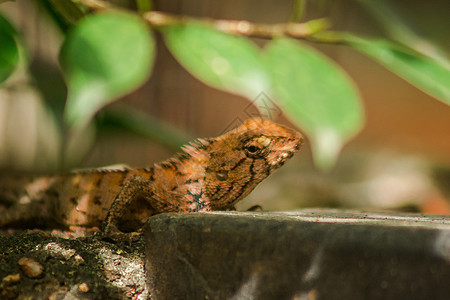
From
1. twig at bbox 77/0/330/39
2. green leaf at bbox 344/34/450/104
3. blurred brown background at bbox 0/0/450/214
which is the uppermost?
twig at bbox 77/0/330/39

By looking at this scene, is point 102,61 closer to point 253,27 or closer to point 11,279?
point 11,279

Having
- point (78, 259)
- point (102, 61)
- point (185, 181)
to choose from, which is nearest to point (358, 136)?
point (185, 181)

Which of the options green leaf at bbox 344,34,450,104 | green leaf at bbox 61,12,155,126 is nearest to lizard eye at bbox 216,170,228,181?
green leaf at bbox 61,12,155,126

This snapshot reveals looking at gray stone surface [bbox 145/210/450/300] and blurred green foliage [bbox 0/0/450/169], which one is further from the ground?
blurred green foliage [bbox 0/0/450/169]

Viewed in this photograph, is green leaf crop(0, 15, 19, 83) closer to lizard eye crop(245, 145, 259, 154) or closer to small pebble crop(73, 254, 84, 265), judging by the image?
small pebble crop(73, 254, 84, 265)

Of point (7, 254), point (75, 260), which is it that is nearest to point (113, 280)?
point (75, 260)

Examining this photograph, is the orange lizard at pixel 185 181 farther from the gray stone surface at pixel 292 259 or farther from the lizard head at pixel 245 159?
the gray stone surface at pixel 292 259
